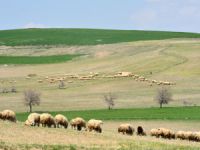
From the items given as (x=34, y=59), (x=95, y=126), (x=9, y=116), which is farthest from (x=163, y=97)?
(x=34, y=59)

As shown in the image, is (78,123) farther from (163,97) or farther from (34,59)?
(34,59)

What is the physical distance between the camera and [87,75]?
103 m

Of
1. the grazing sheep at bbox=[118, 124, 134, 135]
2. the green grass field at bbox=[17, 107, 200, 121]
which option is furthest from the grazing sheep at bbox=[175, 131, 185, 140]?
the green grass field at bbox=[17, 107, 200, 121]

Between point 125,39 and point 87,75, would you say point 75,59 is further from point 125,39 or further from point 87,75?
point 125,39

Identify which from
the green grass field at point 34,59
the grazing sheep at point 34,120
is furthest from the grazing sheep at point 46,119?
the green grass field at point 34,59

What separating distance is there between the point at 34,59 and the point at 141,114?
69.7 m

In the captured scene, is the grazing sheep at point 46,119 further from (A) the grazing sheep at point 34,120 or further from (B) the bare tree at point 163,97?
(B) the bare tree at point 163,97

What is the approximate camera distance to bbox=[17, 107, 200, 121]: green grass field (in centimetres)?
6194

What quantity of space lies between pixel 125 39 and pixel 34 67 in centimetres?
5342

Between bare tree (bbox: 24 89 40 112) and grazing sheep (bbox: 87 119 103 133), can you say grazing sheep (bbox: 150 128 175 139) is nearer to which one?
grazing sheep (bbox: 87 119 103 133)

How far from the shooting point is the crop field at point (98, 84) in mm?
35375

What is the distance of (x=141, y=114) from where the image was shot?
65.3 meters

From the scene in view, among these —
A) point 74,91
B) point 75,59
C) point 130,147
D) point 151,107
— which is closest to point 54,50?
point 75,59

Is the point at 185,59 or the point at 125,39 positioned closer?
the point at 185,59
